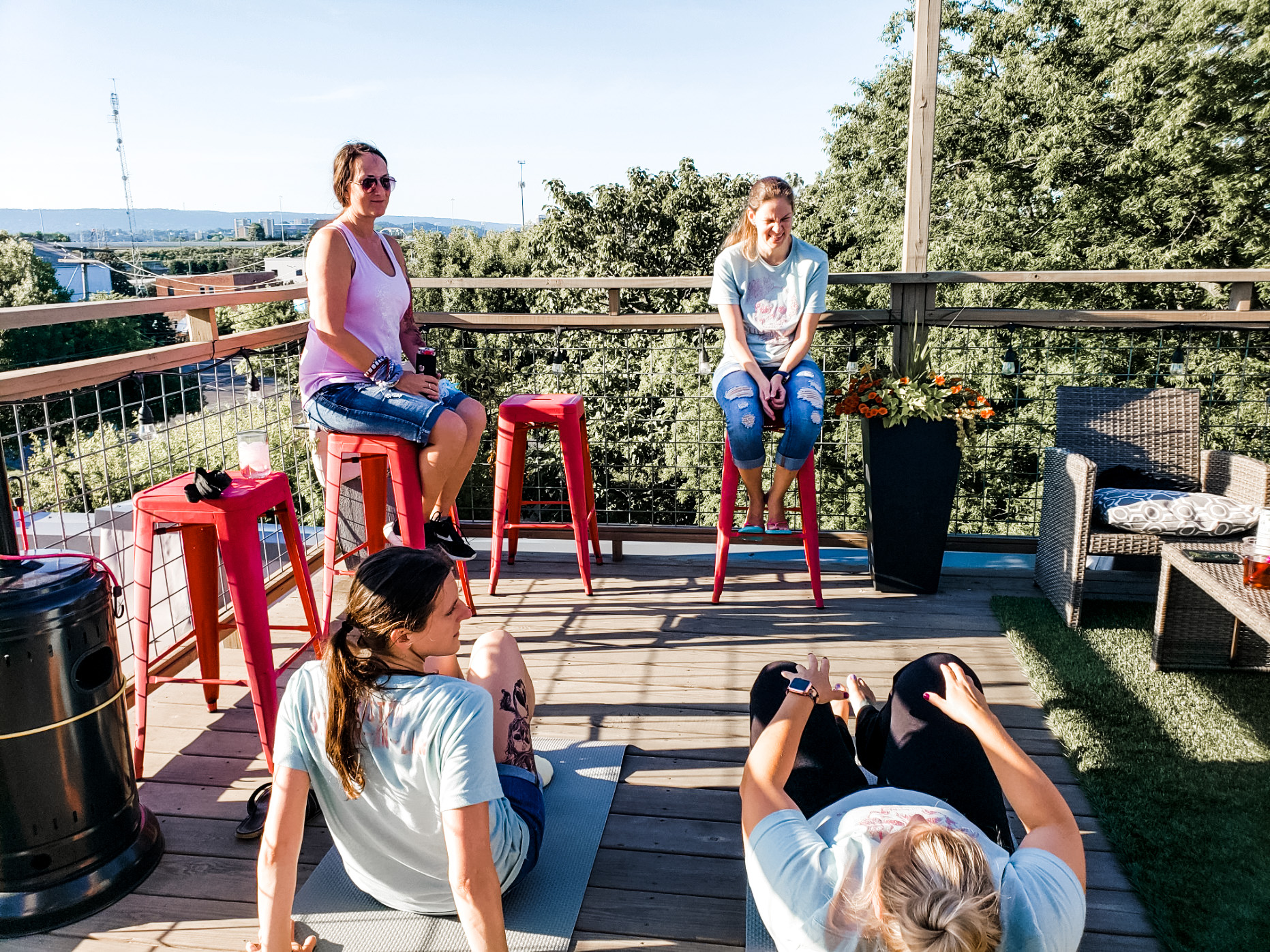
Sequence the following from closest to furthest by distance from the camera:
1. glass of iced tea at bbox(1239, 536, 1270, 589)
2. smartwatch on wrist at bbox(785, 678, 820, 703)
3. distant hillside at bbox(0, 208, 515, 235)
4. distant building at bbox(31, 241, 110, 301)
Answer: smartwatch on wrist at bbox(785, 678, 820, 703) < glass of iced tea at bbox(1239, 536, 1270, 589) < distant building at bbox(31, 241, 110, 301) < distant hillside at bbox(0, 208, 515, 235)

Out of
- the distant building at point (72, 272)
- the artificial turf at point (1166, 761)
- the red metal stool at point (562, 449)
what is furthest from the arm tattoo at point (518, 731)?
the distant building at point (72, 272)

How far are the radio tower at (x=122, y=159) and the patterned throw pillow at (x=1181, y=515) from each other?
161ft

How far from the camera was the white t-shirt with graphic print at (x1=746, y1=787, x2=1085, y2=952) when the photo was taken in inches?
41.5

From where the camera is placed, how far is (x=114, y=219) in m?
64.2

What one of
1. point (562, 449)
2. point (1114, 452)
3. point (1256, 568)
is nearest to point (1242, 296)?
point (1114, 452)

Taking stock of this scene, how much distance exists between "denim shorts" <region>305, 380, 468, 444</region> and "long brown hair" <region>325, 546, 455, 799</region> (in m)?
1.34

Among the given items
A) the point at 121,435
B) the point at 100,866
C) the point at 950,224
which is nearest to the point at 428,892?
the point at 100,866

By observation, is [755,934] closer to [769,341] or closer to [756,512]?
[756,512]

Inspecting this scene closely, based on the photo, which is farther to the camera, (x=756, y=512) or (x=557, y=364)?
(x=557, y=364)

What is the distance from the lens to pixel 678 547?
4.07 m

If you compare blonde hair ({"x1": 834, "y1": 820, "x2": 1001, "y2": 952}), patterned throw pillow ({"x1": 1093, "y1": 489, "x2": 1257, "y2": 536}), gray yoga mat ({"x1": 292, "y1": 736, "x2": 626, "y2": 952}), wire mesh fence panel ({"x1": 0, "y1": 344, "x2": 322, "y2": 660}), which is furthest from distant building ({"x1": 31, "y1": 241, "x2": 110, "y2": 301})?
blonde hair ({"x1": 834, "y1": 820, "x2": 1001, "y2": 952})

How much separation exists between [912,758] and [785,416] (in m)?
1.83

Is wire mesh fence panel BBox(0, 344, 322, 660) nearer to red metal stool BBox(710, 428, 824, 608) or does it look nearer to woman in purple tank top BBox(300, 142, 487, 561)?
woman in purple tank top BBox(300, 142, 487, 561)

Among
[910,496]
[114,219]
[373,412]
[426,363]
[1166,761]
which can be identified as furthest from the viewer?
[114,219]
